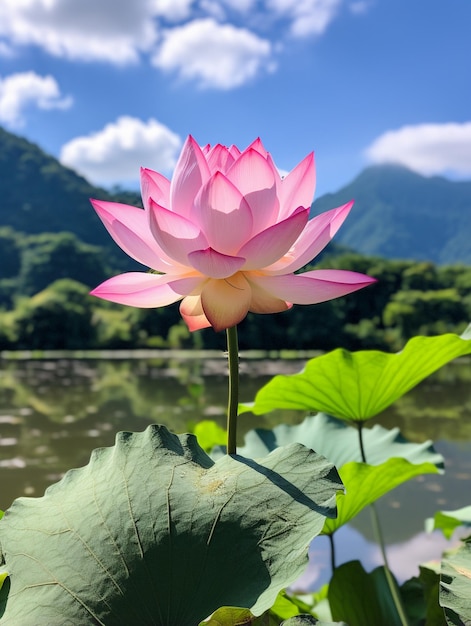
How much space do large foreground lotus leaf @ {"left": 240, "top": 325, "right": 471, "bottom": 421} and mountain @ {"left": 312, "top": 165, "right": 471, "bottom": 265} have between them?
71.3 meters

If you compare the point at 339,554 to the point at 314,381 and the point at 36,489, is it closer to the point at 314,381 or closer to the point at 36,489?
the point at 36,489

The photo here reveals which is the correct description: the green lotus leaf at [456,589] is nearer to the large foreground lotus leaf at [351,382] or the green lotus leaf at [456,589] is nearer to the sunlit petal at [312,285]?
the sunlit petal at [312,285]

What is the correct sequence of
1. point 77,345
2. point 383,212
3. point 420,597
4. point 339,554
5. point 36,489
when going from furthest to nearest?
point 383,212 → point 77,345 → point 36,489 → point 339,554 → point 420,597

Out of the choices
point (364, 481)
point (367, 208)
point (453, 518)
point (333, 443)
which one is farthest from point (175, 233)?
point (367, 208)

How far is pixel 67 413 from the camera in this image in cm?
589

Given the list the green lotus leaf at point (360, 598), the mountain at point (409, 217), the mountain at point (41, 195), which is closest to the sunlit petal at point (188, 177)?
the green lotus leaf at point (360, 598)

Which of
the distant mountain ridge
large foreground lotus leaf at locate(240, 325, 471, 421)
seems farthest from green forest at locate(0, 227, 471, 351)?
large foreground lotus leaf at locate(240, 325, 471, 421)

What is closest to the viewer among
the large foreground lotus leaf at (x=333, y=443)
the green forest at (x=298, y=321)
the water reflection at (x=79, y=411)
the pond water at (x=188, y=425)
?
the large foreground lotus leaf at (x=333, y=443)

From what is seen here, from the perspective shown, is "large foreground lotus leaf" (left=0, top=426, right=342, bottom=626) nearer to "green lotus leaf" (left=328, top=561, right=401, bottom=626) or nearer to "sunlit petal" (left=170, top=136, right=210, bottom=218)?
"sunlit petal" (left=170, top=136, right=210, bottom=218)

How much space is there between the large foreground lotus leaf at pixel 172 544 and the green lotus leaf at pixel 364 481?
212 mm

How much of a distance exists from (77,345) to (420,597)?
2027 centimetres

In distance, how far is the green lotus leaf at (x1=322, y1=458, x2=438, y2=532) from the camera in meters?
0.59

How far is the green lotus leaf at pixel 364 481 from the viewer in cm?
59

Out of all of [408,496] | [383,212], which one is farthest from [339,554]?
[383,212]
